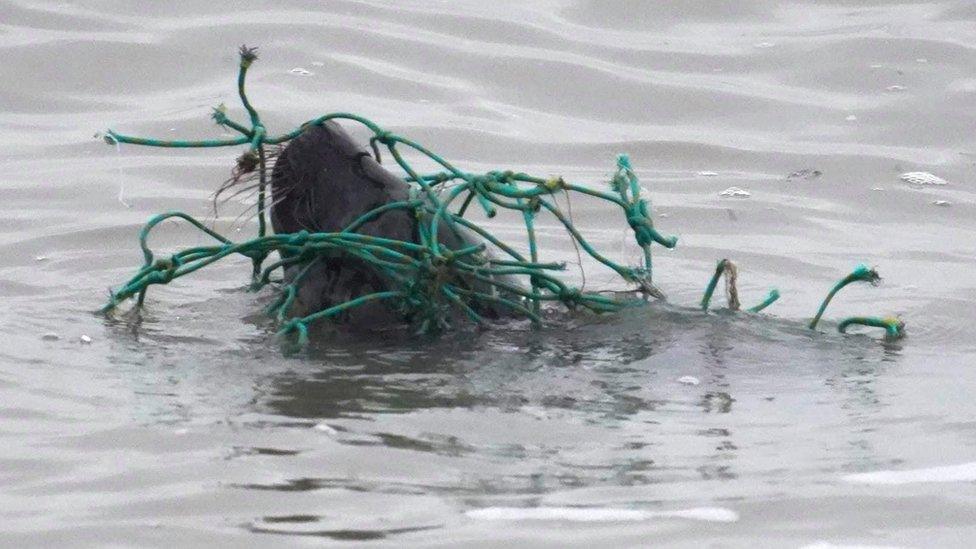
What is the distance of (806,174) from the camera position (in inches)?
286

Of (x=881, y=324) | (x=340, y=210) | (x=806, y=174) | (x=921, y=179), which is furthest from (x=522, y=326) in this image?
(x=921, y=179)

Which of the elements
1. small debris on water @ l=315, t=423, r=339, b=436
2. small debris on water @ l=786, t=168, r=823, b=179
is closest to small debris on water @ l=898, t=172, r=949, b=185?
small debris on water @ l=786, t=168, r=823, b=179

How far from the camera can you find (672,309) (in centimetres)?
464

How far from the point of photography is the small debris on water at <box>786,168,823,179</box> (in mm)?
7223

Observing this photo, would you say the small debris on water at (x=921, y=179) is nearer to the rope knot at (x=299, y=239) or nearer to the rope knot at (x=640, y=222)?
the rope knot at (x=640, y=222)

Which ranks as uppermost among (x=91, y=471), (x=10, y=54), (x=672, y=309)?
(x=10, y=54)

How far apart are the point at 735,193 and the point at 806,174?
46 cm

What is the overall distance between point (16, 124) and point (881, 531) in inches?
213

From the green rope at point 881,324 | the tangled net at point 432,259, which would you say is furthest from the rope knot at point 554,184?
the green rope at point 881,324

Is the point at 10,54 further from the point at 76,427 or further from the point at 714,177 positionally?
the point at 76,427

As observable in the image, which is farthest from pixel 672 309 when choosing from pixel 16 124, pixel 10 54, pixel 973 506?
pixel 10 54

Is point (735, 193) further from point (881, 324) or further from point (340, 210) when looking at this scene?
point (340, 210)

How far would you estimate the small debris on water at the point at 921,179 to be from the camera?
7.18 m

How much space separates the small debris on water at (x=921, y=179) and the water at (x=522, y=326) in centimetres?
6
